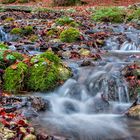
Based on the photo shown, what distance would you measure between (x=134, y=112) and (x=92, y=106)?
0.94m

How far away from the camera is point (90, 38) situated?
42.4 feet

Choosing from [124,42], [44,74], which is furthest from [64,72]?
[124,42]

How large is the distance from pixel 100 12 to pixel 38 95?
1200cm

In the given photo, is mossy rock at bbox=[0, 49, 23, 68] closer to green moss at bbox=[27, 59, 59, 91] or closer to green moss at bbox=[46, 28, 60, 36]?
green moss at bbox=[27, 59, 59, 91]

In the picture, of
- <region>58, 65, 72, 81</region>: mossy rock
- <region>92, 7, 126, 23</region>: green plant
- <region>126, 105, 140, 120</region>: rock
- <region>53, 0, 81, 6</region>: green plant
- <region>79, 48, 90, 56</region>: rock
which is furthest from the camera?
<region>53, 0, 81, 6</region>: green plant

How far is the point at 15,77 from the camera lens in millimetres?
7883

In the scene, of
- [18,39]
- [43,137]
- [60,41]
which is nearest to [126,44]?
[60,41]

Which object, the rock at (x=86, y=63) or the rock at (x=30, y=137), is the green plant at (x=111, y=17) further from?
the rock at (x=30, y=137)

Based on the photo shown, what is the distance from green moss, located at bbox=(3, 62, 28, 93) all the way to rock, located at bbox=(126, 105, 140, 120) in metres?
2.35

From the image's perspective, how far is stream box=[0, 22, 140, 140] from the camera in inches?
240

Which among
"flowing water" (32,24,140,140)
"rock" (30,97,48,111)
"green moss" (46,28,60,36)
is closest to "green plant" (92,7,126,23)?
"green moss" (46,28,60,36)

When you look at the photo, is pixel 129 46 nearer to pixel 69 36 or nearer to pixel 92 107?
pixel 69 36

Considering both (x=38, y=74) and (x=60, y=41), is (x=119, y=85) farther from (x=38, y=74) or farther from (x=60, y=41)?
(x=60, y=41)

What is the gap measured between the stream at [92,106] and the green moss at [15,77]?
0.47m
